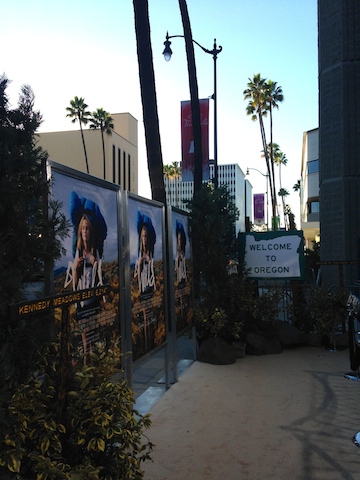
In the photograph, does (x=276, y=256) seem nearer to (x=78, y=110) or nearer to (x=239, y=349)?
(x=239, y=349)

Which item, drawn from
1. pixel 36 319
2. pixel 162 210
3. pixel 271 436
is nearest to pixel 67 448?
pixel 36 319

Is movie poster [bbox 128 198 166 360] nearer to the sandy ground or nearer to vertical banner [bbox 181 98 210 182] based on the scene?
the sandy ground

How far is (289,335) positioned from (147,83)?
634cm

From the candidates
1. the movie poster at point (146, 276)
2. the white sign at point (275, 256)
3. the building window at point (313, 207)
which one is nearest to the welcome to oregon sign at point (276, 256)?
the white sign at point (275, 256)

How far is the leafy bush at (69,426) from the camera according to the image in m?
2.65

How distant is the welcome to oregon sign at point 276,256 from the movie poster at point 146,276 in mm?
3301

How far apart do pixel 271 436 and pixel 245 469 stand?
2.61ft

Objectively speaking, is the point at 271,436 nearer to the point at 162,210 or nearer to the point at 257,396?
the point at 257,396

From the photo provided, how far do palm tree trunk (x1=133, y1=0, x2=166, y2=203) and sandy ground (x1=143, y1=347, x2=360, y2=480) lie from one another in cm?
521

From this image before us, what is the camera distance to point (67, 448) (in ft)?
9.67

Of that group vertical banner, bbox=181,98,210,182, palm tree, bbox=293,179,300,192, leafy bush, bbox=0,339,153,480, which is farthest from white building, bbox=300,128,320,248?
palm tree, bbox=293,179,300,192

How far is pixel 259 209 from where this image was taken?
51656 millimetres

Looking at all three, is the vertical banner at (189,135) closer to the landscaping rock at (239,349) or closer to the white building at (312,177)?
the landscaping rock at (239,349)

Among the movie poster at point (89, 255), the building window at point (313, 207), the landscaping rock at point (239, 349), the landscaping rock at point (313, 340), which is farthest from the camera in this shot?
the building window at point (313, 207)
